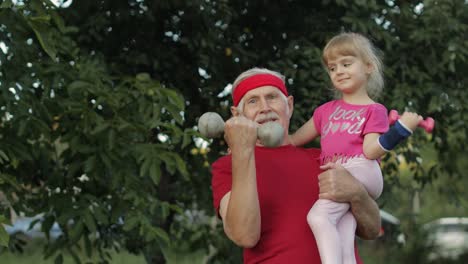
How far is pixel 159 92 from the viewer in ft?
17.2

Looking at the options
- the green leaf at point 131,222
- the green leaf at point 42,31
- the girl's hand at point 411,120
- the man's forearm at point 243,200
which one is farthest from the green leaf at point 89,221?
the girl's hand at point 411,120

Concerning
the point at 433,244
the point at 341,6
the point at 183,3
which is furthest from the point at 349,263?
the point at 433,244

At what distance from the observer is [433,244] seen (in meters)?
13.3

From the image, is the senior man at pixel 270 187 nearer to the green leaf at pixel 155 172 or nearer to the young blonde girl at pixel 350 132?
the young blonde girl at pixel 350 132

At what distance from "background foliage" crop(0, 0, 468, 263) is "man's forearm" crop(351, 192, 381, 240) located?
72.8 inches

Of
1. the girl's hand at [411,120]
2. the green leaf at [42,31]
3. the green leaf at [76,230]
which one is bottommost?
the green leaf at [76,230]

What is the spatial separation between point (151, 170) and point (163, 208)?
1.18 ft

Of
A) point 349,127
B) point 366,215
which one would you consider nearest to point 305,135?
point 349,127

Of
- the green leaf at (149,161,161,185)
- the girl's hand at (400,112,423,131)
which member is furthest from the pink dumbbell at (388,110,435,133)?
the green leaf at (149,161,161,185)

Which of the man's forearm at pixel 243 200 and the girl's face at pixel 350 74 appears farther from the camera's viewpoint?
the girl's face at pixel 350 74

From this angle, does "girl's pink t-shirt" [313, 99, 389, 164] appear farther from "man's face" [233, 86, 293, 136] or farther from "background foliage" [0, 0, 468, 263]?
"background foliage" [0, 0, 468, 263]

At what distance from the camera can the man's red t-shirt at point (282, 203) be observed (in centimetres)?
320

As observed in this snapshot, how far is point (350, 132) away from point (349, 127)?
0.02 meters

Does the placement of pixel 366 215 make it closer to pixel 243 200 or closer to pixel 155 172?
pixel 243 200
